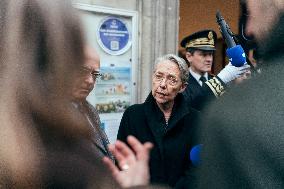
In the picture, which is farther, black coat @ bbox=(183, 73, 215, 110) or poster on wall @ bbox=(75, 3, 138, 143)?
poster on wall @ bbox=(75, 3, 138, 143)

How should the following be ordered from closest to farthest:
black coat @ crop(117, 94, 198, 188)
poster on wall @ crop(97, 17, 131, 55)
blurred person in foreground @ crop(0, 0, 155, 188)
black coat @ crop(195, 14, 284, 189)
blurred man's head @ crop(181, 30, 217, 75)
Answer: blurred person in foreground @ crop(0, 0, 155, 188)
black coat @ crop(195, 14, 284, 189)
black coat @ crop(117, 94, 198, 188)
poster on wall @ crop(97, 17, 131, 55)
blurred man's head @ crop(181, 30, 217, 75)

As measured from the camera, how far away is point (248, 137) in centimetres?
114

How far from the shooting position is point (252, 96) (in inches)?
46.9

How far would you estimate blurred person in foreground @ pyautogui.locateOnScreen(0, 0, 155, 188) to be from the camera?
882 mm

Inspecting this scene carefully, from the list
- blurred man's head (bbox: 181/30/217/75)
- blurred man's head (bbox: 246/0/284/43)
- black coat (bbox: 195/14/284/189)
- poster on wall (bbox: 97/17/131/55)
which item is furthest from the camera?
blurred man's head (bbox: 181/30/217/75)

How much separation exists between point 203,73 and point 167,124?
1140 millimetres

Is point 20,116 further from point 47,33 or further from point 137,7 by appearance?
point 137,7

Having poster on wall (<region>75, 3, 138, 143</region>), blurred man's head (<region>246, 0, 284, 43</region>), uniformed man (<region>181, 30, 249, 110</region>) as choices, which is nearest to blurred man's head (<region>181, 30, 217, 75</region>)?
uniformed man (<region>181, 30, 249, 110</region>)

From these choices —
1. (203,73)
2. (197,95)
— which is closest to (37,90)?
(197,95)

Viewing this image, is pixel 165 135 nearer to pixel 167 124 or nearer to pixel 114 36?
pixel 167 124

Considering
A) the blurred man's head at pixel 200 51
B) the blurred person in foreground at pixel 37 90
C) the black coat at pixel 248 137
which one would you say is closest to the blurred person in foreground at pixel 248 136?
the black coat at pixel 248 137

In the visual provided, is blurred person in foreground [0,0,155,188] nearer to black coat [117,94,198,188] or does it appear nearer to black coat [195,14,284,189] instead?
black coat [195,14,284,189]

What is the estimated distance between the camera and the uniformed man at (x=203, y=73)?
3.11m

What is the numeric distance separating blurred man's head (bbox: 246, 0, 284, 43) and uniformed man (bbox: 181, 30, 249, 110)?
1.50 m
